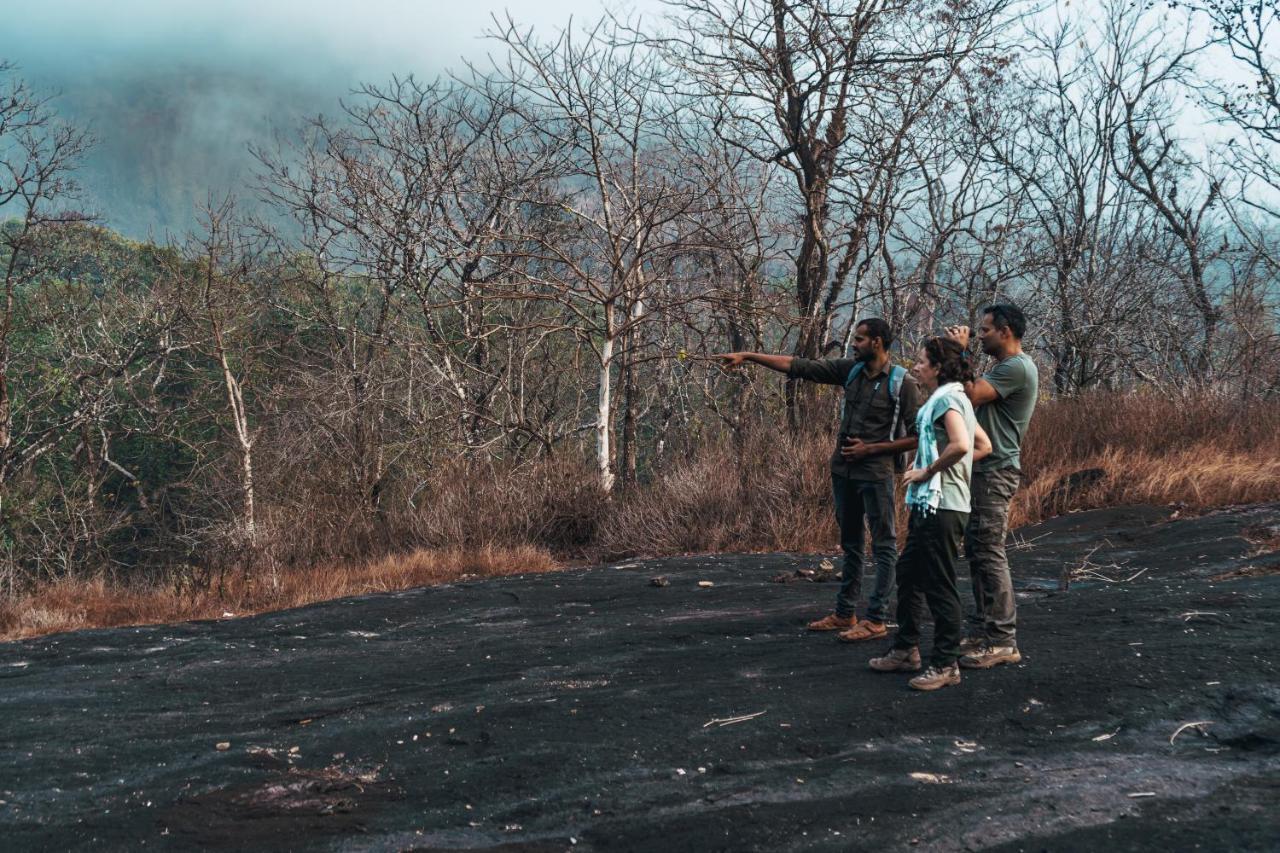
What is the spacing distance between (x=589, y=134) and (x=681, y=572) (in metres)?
8.01

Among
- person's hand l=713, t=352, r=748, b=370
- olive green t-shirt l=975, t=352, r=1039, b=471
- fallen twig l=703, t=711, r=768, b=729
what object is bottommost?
fallen twig l=703, t=711, r=768, b=729

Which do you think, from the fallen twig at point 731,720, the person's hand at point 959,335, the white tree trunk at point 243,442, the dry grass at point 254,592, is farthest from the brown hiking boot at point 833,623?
the white tree trunk at point 243,442

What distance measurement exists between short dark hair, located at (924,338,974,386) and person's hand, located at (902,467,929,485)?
482 millimetres

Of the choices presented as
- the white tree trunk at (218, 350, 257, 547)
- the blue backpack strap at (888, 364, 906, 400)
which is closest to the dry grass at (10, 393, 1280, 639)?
the blue backpack strap at (888, 364, 906, 400)

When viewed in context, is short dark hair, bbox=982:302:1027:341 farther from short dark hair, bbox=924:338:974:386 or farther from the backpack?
the backpack

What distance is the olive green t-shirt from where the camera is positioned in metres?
5.34

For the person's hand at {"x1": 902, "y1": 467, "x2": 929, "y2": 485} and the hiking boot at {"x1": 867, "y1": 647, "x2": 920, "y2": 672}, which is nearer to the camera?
the person's hand at {"x1": 902, "y1": 467, "x2": 929, "y2": 485}

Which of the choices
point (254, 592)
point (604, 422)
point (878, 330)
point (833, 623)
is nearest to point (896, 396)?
point (878, 330)

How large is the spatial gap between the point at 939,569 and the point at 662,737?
165 cm

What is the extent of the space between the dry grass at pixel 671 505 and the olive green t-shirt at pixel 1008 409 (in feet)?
20.7

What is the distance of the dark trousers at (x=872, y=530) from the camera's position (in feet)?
19.7

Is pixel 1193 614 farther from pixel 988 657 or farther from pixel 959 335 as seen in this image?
pixel 959 335

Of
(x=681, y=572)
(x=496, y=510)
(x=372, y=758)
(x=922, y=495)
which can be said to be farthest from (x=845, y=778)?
(x=496, y=510)

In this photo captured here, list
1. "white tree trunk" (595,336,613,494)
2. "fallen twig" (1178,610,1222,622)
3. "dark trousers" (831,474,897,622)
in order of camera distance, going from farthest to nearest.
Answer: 1. "white tree trunk" (595,336,613,494)
2. "fallen twig" (1178,610,1222,622)
3. "dark trousers" (831,474,897,622)
